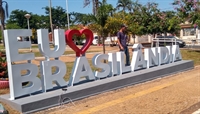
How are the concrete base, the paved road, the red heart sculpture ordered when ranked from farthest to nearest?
the red heart sculpture < the paved road < the concrete base

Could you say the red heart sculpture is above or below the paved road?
above

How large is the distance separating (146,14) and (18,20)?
63.9m

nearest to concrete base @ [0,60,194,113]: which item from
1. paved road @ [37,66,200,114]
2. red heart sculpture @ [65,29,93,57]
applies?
paved road @ [37,66,200,114]

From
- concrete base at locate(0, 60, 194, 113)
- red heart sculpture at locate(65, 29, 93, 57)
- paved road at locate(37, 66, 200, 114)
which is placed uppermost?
red heart sculpture at locate(65, 29, 93, 57)

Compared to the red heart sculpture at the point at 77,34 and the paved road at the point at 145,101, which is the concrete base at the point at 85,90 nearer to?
the paved road at the point at 145,101

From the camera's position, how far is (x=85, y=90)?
6.23 m

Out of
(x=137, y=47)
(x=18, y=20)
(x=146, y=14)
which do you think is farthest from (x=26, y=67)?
(x=18, y=20)

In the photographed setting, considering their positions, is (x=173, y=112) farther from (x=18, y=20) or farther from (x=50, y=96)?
(x=18, y=20)

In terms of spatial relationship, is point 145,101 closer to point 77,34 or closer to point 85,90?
point 85,90

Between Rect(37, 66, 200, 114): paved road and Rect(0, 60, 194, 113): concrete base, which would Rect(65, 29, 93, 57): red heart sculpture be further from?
Rect(37, 66, 200, 114): paved road

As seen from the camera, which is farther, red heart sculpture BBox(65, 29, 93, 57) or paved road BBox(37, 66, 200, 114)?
red heart sculpture BBox(65, 29, 93, 57)

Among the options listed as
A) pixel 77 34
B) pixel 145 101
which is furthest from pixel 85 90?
pixel 77 34

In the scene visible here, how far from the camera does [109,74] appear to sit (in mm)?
7578

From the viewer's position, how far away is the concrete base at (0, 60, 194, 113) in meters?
5.19
